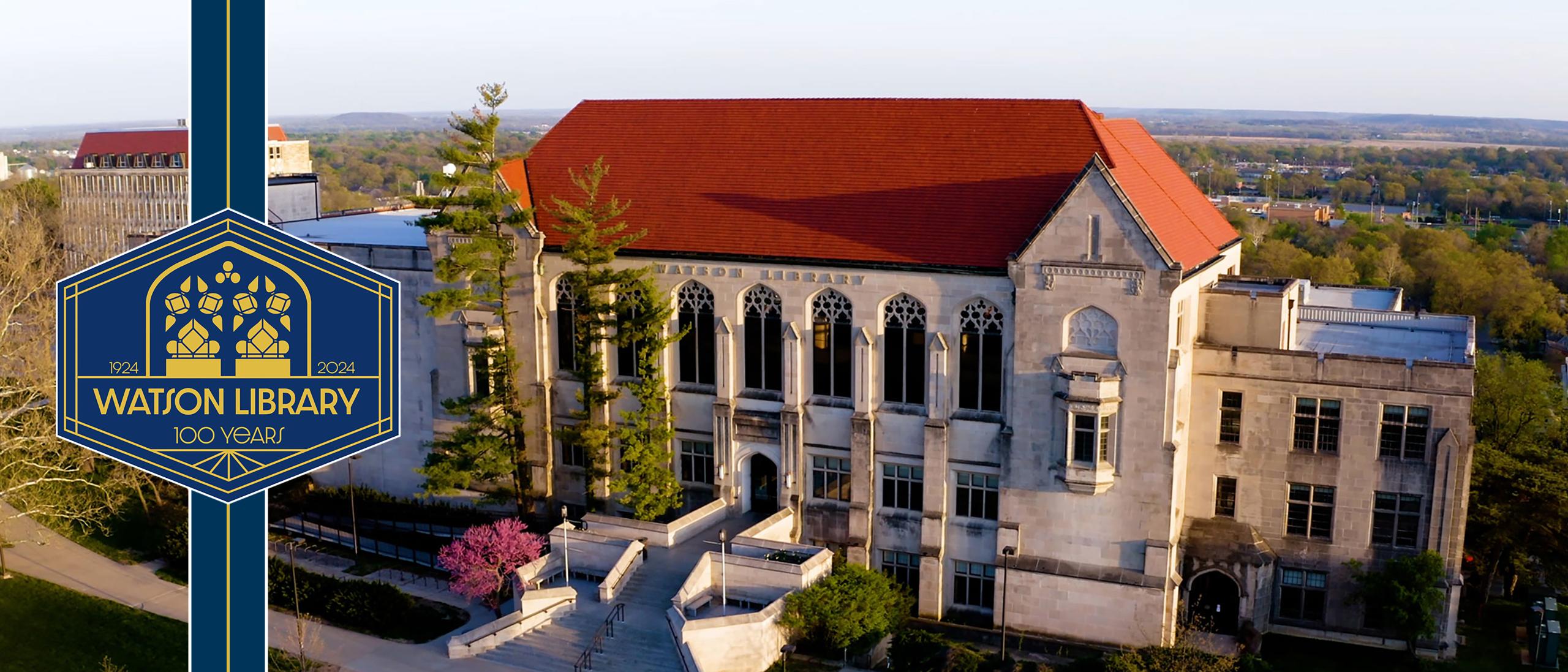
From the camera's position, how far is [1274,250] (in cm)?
10938

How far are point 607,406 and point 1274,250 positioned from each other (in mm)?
79318

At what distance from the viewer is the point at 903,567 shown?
4459 cm

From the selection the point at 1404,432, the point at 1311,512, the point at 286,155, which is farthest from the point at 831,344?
the point at 286,155

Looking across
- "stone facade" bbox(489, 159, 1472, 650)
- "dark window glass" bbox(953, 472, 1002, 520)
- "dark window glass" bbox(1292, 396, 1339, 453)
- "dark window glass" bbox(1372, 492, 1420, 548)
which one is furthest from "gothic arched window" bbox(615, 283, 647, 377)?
"dark window glass" bbox(1372, 492, 1420, 548)

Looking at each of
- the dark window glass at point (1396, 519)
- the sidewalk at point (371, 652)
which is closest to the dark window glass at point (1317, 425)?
the dark window glass at point (1396, 519)

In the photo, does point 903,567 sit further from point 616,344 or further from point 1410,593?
point 1410,593

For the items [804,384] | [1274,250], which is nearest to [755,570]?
[804,384]

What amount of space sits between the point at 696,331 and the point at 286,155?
356 feet

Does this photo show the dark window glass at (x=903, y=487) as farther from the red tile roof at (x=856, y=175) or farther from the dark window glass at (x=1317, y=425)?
the dark window glass at (x=1317, y=425)

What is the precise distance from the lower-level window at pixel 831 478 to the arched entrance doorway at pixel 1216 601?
12.3 m

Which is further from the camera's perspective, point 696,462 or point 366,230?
point 366,230

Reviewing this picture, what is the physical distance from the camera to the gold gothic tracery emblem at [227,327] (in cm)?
1544

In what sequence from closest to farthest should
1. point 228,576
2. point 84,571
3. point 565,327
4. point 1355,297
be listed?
1. point 228,576
2. point 84,571
3. point 565,327
4. point 1355,297

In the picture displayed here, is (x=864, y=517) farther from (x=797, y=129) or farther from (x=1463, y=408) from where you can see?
(x=1463, y=408)
